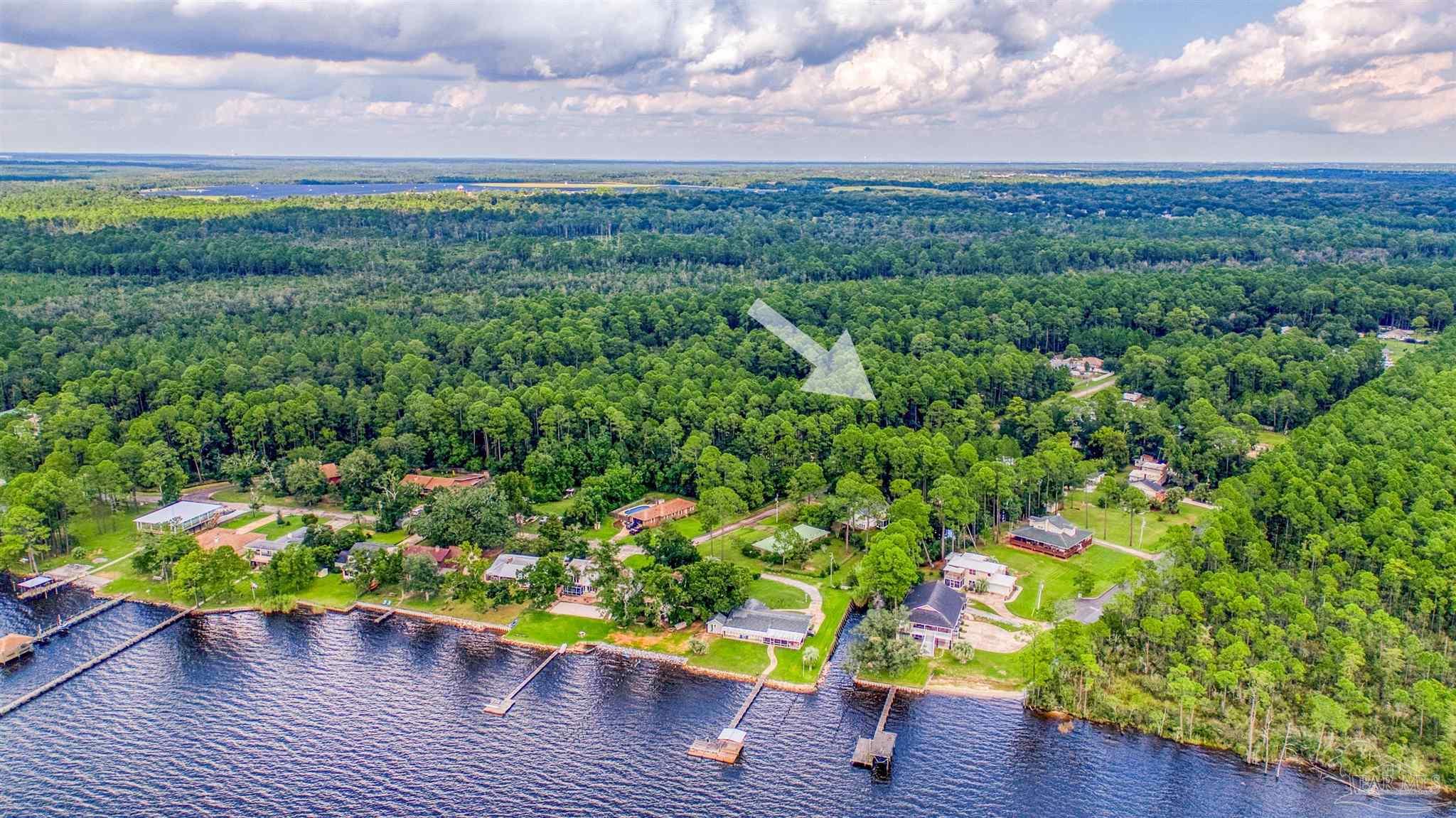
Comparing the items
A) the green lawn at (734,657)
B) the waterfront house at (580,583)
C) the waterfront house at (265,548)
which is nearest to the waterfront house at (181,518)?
the waterfront house at (265,548)

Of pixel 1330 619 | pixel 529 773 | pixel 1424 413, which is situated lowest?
pixel 529 773

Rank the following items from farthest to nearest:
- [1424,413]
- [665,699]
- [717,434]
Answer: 1. [717,434]
2. [1424,413]
3. [665,699]

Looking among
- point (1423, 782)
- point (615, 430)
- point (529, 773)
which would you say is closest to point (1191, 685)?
point (1423, 782)

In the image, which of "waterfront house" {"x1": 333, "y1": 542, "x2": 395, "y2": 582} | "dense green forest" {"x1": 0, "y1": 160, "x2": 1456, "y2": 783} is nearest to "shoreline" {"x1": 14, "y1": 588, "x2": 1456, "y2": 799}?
"dense green forest" {"x1": 0, "y1": 160, "x2": 1456, "y2": 783}

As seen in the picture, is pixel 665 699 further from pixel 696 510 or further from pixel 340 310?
pixel 340 310

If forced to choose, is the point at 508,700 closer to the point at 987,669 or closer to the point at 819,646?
the point at 819,646

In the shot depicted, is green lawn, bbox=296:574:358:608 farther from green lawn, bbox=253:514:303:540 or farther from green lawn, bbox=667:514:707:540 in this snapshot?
green lawn, bbox=667:514:707:540
